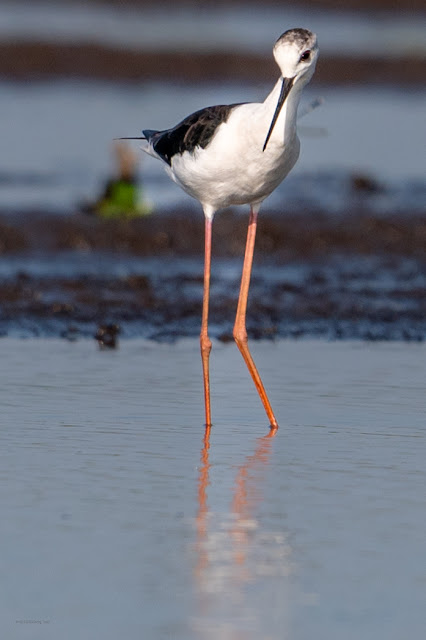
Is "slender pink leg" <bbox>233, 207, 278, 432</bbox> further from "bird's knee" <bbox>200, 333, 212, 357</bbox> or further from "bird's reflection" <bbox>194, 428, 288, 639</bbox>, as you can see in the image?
"bird's reflection" <bbox>194, 428, 288, 639</bbox>

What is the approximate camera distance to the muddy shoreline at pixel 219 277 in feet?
25.5

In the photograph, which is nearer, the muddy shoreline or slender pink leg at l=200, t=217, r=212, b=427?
slender pink leg at l=200, t=217, r=212, b=427

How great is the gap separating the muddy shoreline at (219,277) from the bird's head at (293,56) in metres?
2.49

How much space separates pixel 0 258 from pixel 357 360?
367cm

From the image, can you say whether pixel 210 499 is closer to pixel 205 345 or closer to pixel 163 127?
pixel 205 345

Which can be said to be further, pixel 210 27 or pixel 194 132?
pixel 210 27

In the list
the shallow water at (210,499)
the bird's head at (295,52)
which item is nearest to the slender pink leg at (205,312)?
the shallow water at (210,499)

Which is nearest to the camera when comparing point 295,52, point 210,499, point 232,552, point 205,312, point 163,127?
point 232,552

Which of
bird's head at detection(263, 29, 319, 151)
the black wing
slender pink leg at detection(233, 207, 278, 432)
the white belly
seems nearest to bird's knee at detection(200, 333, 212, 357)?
slender pink leg at detection(233, 207, 278, 432)

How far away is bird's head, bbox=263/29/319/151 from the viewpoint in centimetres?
512

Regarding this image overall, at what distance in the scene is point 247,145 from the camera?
5.41 meters

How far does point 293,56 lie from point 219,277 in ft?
13.7

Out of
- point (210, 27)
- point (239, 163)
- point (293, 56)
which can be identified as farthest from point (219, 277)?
point (210, 27)

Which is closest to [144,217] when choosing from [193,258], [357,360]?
[193,258]
